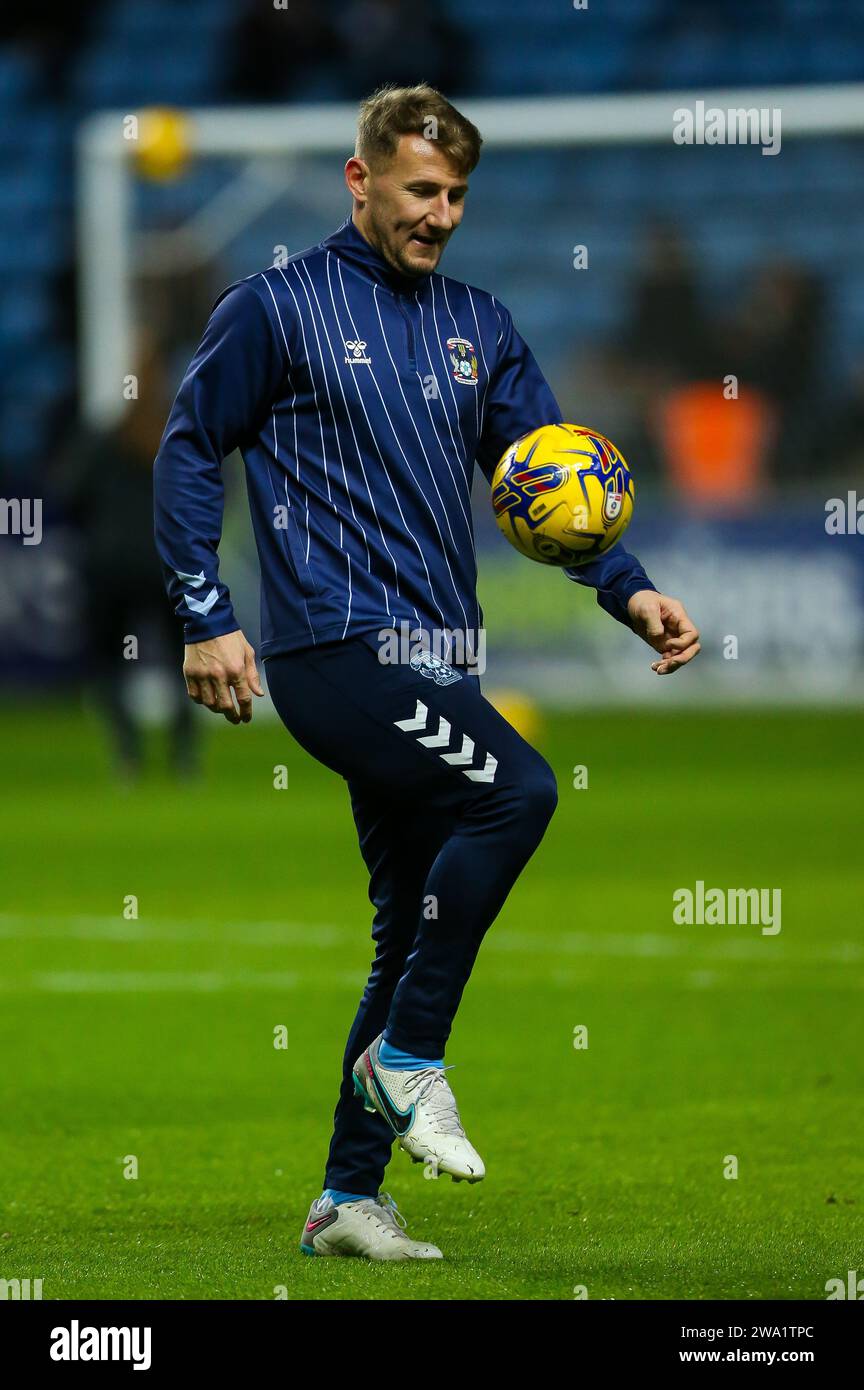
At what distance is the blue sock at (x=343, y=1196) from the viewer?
4.70 m

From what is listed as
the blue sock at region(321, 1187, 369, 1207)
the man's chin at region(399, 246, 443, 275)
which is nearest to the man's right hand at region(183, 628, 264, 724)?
the man's chin at region(399, 246, 443, 275)

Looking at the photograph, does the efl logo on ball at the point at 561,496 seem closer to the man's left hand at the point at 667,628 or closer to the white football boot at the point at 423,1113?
the man's left hand at the point at 667,628

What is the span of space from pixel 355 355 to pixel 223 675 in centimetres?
68

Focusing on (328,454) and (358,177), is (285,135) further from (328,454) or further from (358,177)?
(328,454)

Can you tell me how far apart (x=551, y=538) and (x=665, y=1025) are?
3084 millimetres

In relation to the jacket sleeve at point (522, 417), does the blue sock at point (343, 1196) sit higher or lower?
lower

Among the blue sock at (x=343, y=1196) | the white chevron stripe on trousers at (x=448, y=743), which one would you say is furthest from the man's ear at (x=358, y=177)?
the blue sock at (x=343, y=1196)

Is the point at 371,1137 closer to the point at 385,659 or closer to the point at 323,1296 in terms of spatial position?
the point at 323,1296

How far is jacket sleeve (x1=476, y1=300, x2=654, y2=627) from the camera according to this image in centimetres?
470

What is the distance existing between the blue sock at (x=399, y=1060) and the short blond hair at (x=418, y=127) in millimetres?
1630

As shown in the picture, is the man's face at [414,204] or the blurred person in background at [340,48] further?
the blurred person in background at [340,48]

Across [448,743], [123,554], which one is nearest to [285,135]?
[123,554]

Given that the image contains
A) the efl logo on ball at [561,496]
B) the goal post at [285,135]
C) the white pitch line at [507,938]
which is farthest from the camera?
the goal post at [285,135]

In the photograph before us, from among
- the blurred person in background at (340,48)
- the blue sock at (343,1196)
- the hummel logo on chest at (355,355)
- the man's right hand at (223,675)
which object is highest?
the blurred person in background at (340,48)
